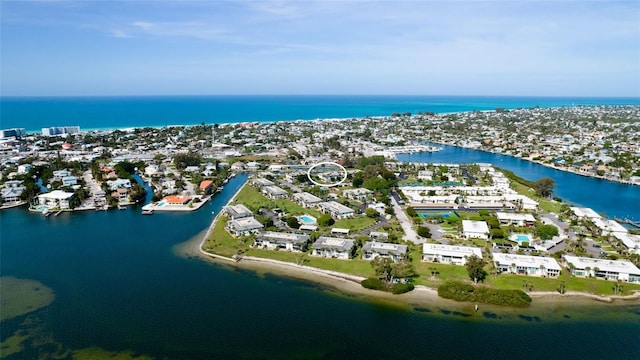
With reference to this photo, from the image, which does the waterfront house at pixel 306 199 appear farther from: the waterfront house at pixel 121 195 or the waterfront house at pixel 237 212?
the waterfront house at pixel 121 195

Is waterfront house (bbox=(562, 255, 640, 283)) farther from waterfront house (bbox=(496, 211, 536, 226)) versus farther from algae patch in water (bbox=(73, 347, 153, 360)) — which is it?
algae patch in water (bbox=(73, 347, 153, 360))

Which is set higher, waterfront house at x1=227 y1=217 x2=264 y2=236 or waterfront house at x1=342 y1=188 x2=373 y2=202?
waterfront house at x1=342 y1=188 x2=373 y2=202

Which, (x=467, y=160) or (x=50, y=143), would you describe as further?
A: (x=50, y=143)

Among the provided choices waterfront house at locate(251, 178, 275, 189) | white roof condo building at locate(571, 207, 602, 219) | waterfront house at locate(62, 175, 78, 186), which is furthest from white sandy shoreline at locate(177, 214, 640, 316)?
waterfront house at locate(62, 175, 78, 186)

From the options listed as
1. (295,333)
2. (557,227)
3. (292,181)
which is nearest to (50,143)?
(292,181)

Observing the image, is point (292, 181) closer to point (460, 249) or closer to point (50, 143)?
point (460, 249)

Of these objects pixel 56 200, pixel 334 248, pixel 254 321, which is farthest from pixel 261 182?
pixel 254 321

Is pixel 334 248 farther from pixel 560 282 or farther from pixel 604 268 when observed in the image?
pixel 604 268
